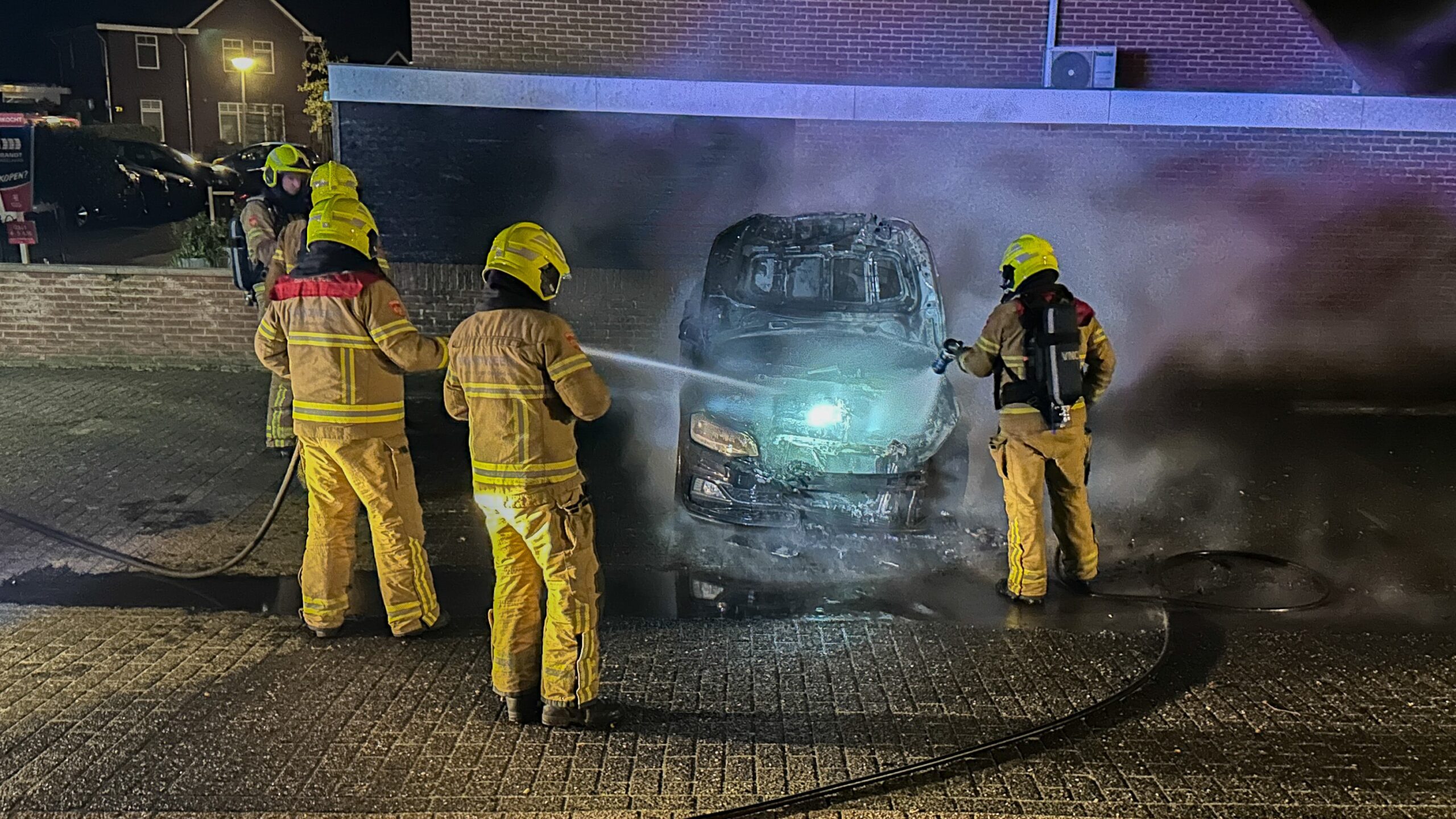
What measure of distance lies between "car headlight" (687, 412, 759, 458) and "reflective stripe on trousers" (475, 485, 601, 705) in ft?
5.66

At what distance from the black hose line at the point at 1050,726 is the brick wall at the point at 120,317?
27.9ft

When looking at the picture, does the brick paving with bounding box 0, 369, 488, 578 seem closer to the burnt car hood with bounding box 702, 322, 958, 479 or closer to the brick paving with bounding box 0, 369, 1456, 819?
the brick paving with bounding box 0, 369, 1456, 819

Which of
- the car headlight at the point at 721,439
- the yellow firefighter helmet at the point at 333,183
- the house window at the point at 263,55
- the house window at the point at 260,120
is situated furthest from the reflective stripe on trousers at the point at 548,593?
the house window at the point at 263,55

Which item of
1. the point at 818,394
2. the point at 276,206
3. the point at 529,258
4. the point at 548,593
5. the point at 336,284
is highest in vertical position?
the point at 276,206

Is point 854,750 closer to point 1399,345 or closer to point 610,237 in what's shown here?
point 610,237

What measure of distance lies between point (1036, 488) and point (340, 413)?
322 centimetres

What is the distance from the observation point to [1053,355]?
468 cm

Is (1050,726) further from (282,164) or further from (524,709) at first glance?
(282,164)

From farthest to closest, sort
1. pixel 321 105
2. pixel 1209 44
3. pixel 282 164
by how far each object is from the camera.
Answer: pixel 321 105
pixel 1209 44
pixel 282 164

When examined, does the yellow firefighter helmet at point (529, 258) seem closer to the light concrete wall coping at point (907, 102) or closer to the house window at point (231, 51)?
the light concrete wall coping at point (907, 102)

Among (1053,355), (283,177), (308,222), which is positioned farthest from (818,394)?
(283,177)

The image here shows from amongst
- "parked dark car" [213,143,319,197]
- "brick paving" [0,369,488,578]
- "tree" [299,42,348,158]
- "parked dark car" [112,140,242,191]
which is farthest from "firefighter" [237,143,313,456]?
"parked dark car" [112,140,242,191]

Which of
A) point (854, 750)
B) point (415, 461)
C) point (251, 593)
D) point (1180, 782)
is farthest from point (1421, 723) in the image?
point (415, 461)

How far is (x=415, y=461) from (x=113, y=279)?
4.88m
